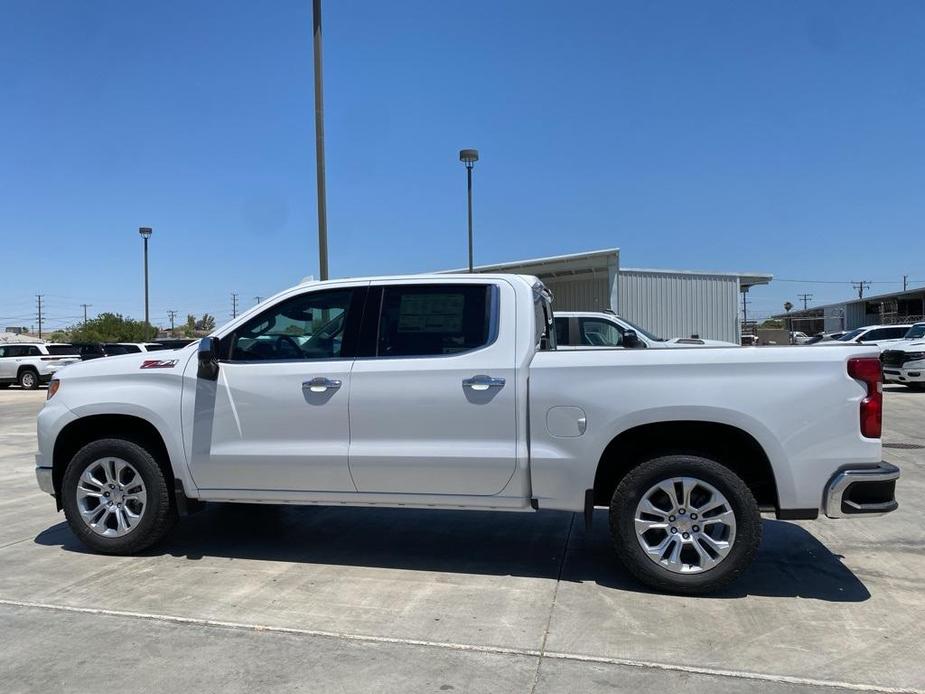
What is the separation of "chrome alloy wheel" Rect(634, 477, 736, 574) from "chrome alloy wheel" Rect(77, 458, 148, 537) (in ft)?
11.4

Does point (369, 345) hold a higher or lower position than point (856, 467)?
higher

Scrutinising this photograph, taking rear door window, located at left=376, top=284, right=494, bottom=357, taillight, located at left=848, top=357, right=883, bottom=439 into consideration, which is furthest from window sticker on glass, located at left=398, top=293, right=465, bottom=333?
taillight, located at left=848, top=357, right=883, bottom=439

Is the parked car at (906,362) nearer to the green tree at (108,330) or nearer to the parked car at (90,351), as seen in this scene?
the parked car at (90,351)

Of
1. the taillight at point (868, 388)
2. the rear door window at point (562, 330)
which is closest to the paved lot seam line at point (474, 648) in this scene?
the taillight at point (868, 388)

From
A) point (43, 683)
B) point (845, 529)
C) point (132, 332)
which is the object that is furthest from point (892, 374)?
point (132, 332)

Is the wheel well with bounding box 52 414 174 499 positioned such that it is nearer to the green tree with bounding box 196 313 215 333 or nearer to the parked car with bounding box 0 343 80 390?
the green tree with bounding box 196 313 215 333

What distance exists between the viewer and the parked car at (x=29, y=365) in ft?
87.1

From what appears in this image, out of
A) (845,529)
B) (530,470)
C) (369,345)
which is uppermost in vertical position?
(369,345)

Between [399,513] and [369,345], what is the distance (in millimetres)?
2252

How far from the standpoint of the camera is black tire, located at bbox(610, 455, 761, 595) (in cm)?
421

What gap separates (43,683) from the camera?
11.0 ft

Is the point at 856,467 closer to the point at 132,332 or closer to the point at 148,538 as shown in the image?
the point at 148,538

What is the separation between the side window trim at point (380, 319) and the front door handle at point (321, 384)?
229mm

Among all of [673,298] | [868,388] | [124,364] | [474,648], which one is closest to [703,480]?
[868,388]
